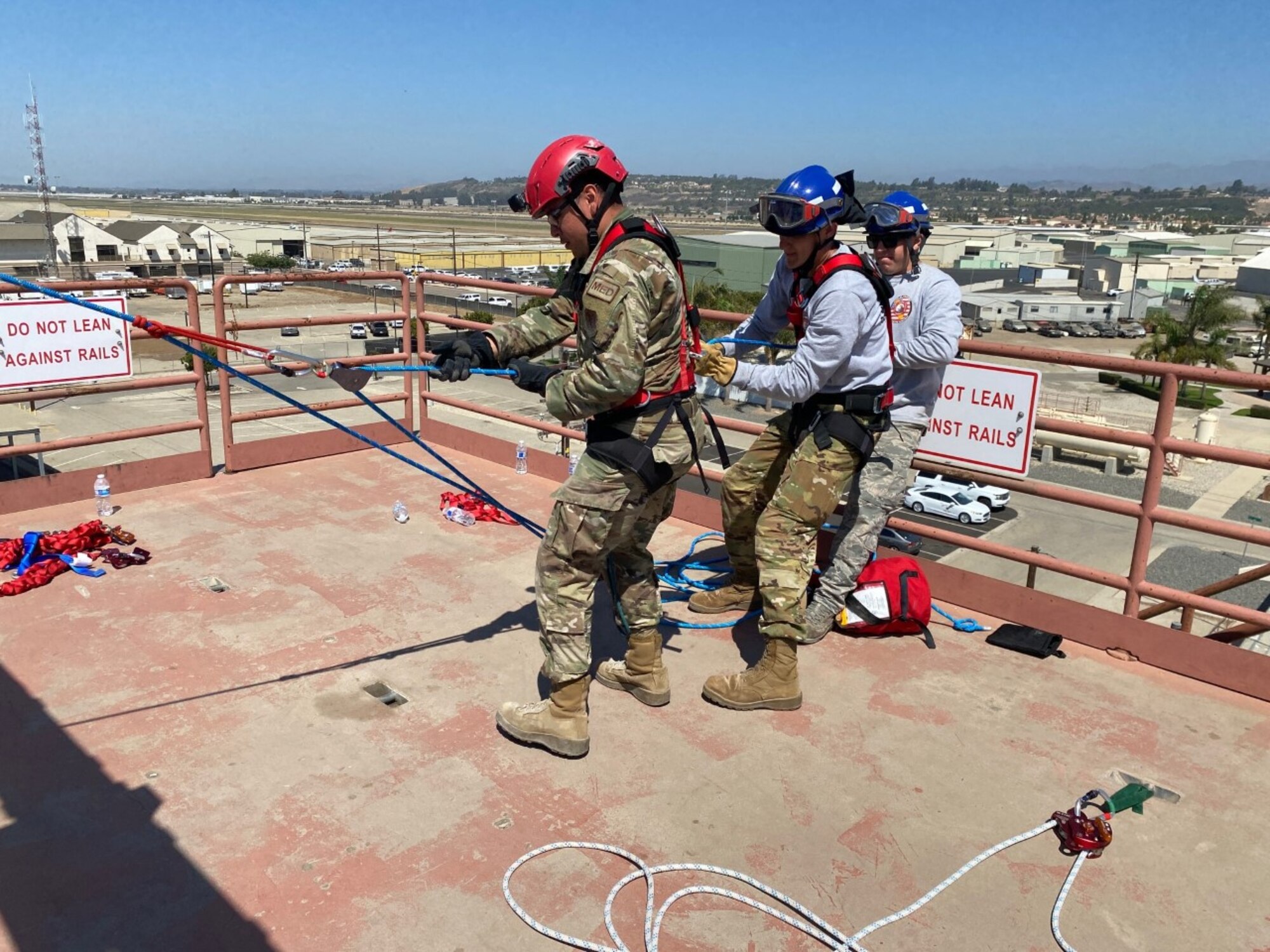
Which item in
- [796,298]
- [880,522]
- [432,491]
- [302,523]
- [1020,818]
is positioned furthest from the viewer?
[432,491]

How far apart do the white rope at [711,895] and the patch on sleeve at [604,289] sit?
6.21 ft

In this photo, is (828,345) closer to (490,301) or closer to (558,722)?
(558,722)

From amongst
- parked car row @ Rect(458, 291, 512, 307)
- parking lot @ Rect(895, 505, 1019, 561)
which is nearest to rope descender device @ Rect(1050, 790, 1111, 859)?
parking lot @ Rect(895, 505, 1019, 561)

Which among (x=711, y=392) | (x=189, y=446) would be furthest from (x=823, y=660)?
(x=189, y=446)

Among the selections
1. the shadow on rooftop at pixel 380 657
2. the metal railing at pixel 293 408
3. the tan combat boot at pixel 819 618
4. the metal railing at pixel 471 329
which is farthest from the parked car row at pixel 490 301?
the tan combat boot at pixel 819 618

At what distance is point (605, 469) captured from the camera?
11.9ft

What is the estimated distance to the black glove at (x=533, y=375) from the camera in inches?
151

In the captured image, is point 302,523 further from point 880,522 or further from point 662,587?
point 880,522

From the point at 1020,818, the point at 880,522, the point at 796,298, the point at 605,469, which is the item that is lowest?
the point at 1020,818

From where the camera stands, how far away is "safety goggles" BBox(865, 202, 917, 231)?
15.4 ft

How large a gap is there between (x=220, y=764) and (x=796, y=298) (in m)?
3.09

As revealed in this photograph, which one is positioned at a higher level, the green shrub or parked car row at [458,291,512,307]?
parked car row at [458,291,512,307]

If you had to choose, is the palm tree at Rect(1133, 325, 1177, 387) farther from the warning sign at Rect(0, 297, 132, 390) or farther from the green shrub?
the warning sign at Rect(0, 297, 132, 390)

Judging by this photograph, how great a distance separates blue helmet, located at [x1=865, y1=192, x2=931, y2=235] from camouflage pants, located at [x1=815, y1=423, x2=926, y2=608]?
0.97 meters
